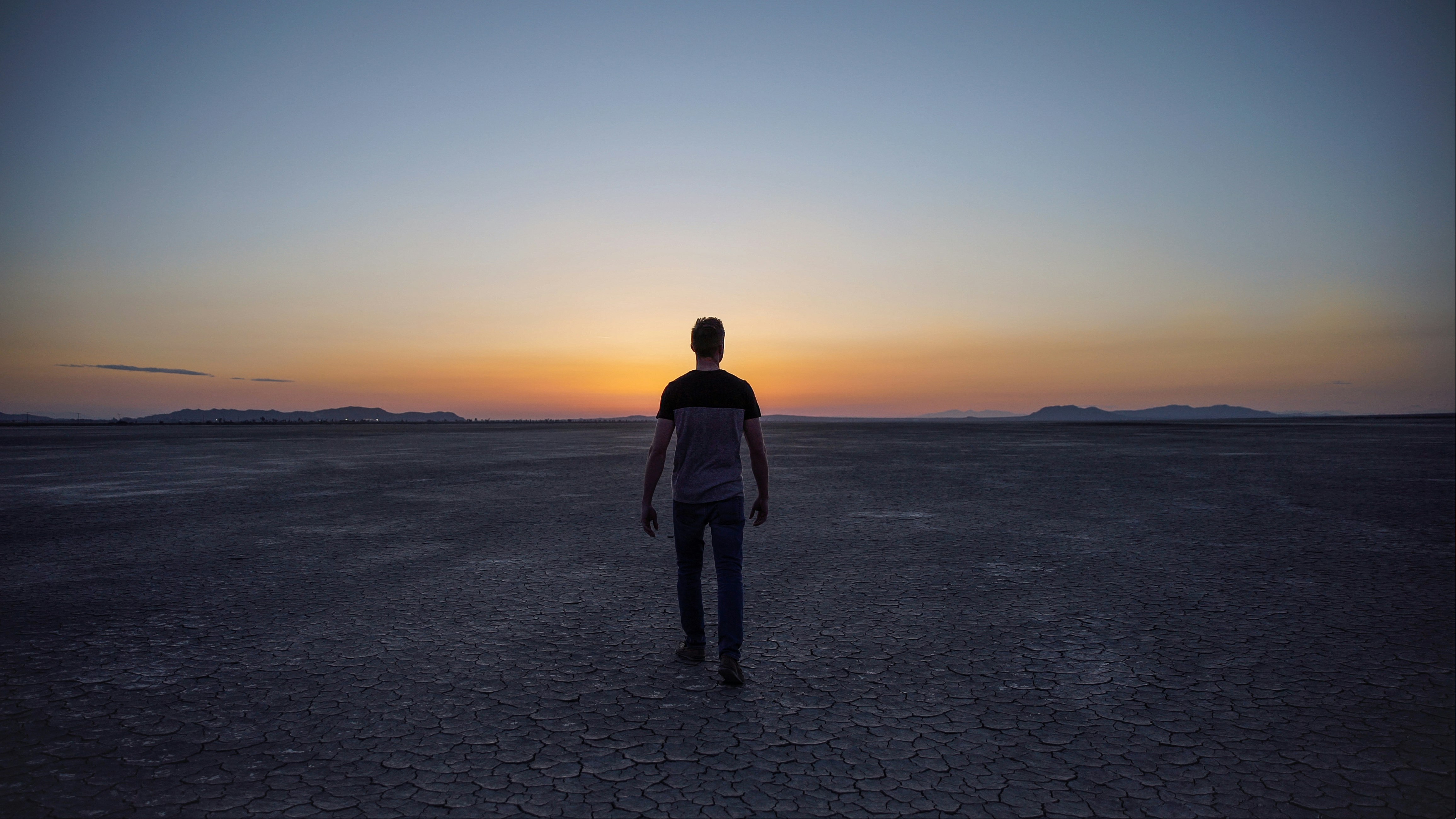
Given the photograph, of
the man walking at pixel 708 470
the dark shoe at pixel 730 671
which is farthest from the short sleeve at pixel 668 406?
the dark shoe at pixel 730 671

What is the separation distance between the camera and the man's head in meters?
4.46

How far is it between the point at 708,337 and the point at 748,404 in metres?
0.46

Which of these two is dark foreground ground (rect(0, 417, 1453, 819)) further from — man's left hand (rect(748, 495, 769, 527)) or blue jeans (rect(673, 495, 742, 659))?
man's left hand (rect(748, 495, 769, 527))

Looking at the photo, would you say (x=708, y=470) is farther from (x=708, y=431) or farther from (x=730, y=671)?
(x=730, y=671)

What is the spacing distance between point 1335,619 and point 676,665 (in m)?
4.54

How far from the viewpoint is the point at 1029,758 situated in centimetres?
327

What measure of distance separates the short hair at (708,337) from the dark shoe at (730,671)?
170 centimetres

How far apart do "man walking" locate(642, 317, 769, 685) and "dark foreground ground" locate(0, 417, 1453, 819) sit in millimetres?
418

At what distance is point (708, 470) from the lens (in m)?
4.34

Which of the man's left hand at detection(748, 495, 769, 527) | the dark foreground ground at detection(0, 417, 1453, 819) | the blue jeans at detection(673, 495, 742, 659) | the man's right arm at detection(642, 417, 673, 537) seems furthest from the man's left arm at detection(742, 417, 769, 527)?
the dark foreground ground at detection(0, 417, 1453, 819)

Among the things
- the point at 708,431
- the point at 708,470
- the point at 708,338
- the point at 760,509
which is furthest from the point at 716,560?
the point at 708,338

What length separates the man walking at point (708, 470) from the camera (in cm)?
433

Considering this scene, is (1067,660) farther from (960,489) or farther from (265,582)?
(960,489)

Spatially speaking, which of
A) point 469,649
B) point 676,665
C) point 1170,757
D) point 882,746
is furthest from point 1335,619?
point 469,649
